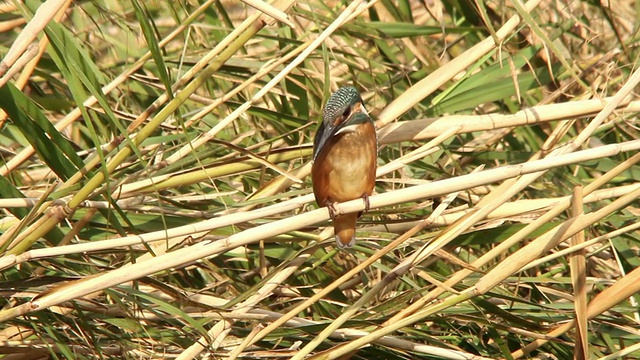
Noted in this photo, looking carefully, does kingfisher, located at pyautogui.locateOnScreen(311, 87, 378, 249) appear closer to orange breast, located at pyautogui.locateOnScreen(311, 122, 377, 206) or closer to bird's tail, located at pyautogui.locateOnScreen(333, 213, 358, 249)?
orange breast, located at pyautogui.locateOnScreen(311, 122, 377, 206)

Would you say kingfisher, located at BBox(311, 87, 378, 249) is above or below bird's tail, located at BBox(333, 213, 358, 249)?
above

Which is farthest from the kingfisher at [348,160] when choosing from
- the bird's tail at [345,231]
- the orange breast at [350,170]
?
the bird's tail at [345,231]

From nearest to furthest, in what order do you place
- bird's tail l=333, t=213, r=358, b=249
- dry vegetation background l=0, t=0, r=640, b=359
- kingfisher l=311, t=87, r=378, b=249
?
dry vegetation background l=0, t=0, r=640, b=359
bird's tail l=333, t=213, r=358, b=249
kingfisher l=311, t=87, r=378, b=249

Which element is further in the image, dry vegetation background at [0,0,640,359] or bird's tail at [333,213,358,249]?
bird's tail at [333,213,358,249]

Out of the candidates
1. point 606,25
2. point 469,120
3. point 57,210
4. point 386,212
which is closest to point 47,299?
point 57,210

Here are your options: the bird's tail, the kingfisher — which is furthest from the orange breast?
the bird's tail

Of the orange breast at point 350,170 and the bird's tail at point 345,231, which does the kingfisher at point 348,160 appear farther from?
the bird's tail at point 345,231

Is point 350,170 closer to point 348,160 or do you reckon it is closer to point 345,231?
point 348,160
